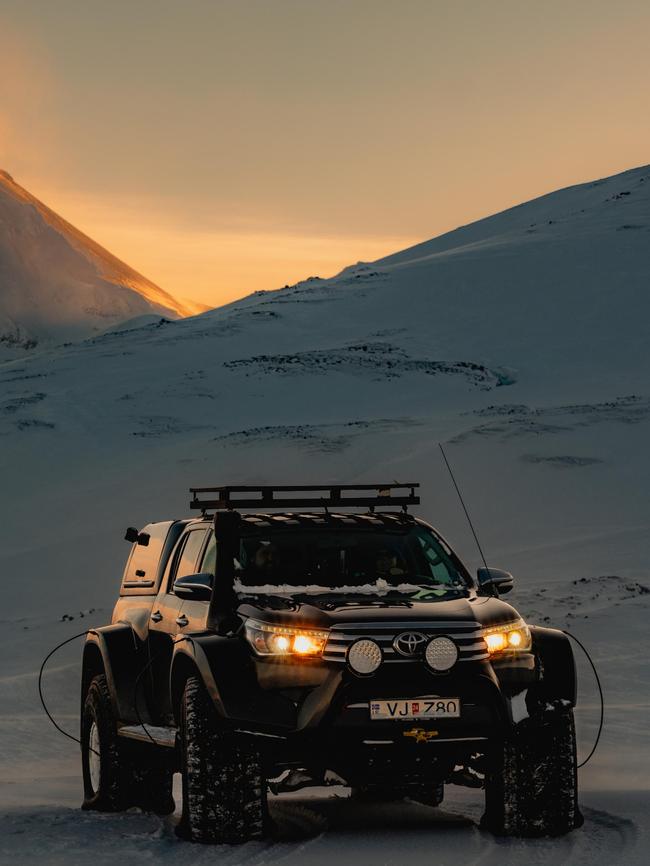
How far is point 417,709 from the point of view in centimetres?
777

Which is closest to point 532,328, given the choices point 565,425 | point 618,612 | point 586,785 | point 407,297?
point 407,297

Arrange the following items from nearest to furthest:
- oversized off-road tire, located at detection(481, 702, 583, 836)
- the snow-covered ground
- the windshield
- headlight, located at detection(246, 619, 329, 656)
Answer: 1. headlight, located at detection(246, 619, 329, 656)
2. oversized off-road tire, located at detection(481, 702, 583, 836)
3. the windshield
4. the snow-covered ground

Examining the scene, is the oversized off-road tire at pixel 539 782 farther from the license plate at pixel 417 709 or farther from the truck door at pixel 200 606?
the truck door at pixel 200 606

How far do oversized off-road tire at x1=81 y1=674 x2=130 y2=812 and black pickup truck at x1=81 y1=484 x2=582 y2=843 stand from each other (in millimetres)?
447

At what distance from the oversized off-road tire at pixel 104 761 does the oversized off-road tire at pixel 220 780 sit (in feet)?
6.11

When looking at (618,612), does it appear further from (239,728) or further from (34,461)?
(34,461)

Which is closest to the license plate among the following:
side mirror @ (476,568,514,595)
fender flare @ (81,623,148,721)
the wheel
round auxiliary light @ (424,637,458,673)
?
round auxiliary light @ (424,637,458,673)

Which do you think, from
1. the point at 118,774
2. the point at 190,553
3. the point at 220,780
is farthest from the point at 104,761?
the point at 220,780

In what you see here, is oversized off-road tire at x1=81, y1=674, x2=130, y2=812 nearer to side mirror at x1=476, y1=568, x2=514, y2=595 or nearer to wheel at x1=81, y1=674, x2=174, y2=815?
wheel at x1=81, y1=674, x2=174, y2=815

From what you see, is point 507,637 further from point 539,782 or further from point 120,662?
point 120,662

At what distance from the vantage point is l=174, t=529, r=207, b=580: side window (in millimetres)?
9211

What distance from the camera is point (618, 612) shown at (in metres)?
21.4

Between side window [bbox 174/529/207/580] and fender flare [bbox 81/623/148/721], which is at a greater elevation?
side window [bbox 174/529/207/580]

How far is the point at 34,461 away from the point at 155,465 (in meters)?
7.11
